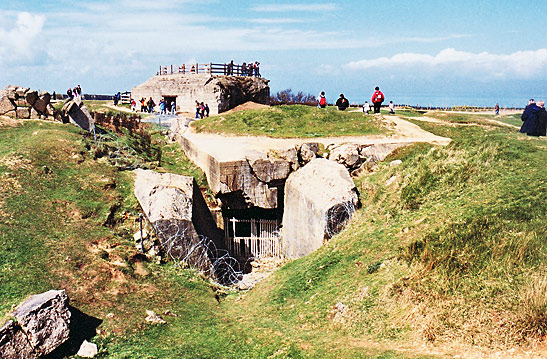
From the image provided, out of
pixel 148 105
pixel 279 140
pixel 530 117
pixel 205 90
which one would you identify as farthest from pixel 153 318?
pixel 148 105

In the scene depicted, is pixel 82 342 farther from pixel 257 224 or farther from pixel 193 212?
pixel 257 224

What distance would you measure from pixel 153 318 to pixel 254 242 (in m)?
8.10

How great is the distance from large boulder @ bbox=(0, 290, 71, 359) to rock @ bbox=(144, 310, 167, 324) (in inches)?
67.2

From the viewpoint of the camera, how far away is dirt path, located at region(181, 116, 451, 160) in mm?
20578

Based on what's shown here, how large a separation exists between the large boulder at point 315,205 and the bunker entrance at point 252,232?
1.75 feet

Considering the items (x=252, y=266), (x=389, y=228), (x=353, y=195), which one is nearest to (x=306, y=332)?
(x=389, y=228)

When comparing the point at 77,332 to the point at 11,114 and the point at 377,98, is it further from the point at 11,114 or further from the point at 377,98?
the point at 377,98

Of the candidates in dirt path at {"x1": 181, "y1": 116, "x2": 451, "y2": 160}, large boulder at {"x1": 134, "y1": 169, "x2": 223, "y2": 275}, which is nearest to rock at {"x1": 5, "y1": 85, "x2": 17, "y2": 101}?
dirt path at {"x1": 181, "y1": 116, "x2": 451, "y2": 160}

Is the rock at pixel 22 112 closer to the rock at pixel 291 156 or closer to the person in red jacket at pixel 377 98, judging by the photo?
the rock at pixel 291 156

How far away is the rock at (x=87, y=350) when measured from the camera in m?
8.74

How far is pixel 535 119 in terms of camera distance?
16.6 meters

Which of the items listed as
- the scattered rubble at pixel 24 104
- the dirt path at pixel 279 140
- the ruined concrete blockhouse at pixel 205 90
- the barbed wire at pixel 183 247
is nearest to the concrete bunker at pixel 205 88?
the ruined concrete blockhouse at pixel 205 90

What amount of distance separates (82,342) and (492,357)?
24.0 ft

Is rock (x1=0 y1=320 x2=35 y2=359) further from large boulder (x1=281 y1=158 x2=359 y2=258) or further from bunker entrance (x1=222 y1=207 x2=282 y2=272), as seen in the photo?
bunker entrance (x1=222 y1=207 x2=282 y2=272)
